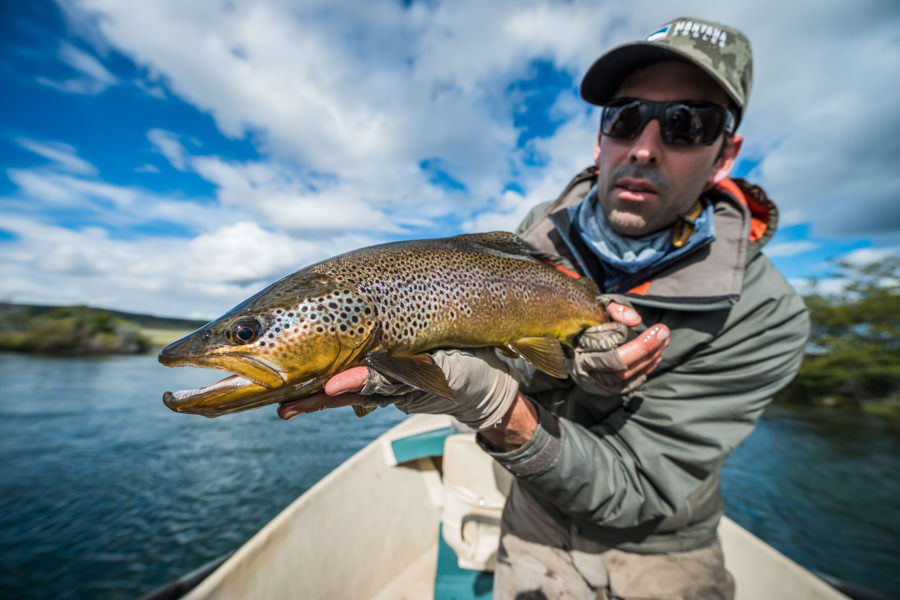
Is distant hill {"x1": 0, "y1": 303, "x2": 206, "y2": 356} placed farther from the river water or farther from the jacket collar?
the jacket collar

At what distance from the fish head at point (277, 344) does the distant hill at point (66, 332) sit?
5655cm

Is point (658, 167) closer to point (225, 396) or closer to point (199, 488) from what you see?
point (225, 396)

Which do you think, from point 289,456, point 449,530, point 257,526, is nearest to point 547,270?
point 449,530

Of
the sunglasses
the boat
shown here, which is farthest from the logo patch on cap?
the boat

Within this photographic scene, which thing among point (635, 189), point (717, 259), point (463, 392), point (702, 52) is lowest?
point (463, 392)

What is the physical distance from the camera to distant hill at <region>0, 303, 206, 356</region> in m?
42.0

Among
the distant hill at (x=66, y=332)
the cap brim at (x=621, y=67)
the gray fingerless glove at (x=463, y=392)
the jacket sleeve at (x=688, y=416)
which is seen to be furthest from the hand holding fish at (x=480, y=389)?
the distant hill at (x=66, y=332)

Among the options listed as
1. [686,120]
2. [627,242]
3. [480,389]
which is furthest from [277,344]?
[686,120]

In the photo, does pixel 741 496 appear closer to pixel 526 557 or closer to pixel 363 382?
pixel 526 557

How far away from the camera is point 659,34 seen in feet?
7.77

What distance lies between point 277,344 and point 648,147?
229 cm

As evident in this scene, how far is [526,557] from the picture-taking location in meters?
2.51

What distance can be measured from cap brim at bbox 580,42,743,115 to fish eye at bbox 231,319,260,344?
253 centimetres

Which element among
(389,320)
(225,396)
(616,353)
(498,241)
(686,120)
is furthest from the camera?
(498,241)
